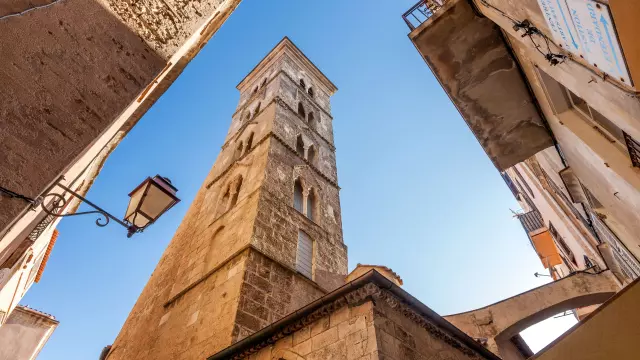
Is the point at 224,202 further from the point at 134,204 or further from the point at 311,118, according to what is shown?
the point at 311,118

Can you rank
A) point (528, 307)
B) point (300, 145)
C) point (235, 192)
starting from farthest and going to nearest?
point (300, 145) < point (235, 192) < point (528, 307)

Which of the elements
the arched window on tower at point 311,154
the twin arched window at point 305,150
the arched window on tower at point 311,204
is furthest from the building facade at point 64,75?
the arched window on tower at point 311,154

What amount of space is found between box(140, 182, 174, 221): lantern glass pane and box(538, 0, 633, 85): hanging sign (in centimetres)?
462

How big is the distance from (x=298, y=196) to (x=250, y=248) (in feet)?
13.9

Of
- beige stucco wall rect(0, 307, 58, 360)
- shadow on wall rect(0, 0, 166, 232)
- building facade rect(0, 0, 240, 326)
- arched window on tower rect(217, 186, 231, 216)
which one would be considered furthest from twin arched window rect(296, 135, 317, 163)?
beige stucco wall rect(0, 307, 58, 360)

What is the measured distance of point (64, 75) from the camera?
2.91m

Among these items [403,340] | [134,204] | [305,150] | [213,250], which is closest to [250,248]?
[213,250]

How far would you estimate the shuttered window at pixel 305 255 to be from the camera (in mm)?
9422

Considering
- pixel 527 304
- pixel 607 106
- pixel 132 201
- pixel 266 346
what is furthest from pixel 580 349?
pixel 527 304

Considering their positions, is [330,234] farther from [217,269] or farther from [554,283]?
[554,283]

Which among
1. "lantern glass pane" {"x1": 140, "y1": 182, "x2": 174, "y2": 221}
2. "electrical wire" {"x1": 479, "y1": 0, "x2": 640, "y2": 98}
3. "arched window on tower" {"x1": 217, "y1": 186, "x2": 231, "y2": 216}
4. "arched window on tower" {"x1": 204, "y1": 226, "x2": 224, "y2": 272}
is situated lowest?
"lantern glass pane" {"x1": 140, "y1": 182, "x2": 174, "y2": 221}

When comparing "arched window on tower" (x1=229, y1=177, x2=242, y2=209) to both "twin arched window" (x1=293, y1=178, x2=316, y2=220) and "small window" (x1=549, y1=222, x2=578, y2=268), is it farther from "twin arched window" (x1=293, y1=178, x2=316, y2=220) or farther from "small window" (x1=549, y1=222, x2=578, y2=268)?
"small window" (x1=549, y1=222, x2=578, y2=268)

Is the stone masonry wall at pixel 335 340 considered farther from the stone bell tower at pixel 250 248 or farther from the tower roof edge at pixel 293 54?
the tower roof edge at pixel 293 54

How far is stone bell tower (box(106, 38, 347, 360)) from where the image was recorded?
7.36 m
